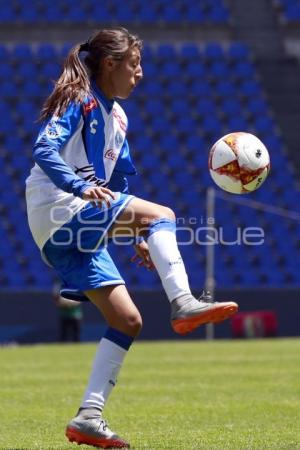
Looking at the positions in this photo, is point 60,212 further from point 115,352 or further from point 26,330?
point 26,330

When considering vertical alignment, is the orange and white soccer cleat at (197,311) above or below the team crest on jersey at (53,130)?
below

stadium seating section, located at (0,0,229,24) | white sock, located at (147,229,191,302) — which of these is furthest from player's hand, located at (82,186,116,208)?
stadium seating section, located at (0,0,229,24)

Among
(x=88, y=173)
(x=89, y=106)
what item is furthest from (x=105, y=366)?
(x=89, y=106)

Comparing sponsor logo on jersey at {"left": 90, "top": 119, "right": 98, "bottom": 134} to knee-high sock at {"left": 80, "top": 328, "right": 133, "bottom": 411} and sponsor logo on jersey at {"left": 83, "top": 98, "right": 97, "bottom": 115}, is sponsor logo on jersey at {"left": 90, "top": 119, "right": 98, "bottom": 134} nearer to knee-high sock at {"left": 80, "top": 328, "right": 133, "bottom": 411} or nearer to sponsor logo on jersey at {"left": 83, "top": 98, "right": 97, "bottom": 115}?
sponsor logo on jersey at {"left": 83, "top": 98, "right": 97, "bottom": 115}

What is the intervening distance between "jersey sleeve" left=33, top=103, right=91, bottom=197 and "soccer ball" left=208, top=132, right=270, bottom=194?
98 centimetres

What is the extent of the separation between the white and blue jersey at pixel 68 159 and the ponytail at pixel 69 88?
0.14ft

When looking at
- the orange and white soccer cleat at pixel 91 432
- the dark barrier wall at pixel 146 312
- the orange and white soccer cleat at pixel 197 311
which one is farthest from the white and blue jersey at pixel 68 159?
the dark barrier wall at pixel 146 312

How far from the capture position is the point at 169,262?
17.4ft

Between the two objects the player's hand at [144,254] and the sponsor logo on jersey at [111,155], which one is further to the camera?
the player's hand at [144,254]

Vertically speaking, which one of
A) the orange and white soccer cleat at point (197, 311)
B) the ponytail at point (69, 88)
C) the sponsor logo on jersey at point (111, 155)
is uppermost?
the ponytail at point (69, 88)

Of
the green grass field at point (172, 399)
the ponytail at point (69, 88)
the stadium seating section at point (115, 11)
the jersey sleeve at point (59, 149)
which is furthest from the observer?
the stadium seating section at point (115, 11)

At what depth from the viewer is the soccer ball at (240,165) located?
6.00 m

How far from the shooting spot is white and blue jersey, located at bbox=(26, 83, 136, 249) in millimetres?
5355

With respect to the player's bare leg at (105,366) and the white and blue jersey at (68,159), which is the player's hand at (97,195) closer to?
the white and blue jersey at (68,159)
